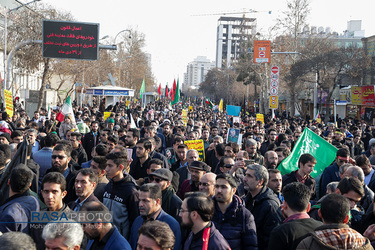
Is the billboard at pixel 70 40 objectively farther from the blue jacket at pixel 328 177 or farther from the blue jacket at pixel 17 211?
the blue jacket at pixel 17 211

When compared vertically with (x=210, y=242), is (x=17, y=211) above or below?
above

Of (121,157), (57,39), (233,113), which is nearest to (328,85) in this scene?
(233,113)

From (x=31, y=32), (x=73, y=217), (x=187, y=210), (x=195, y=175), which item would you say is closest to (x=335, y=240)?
(x=187, y=210)

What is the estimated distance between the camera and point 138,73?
2331 inches

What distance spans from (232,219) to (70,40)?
15122 mm

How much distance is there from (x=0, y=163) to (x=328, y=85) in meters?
30.5

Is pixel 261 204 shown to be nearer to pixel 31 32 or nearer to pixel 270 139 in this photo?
pixel 270 139

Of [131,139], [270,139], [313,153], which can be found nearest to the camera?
[313,153]

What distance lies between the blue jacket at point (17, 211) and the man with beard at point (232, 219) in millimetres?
1801

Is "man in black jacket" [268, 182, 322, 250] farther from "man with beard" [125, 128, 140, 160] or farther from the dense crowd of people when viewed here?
"man with beard" [125, 128, 140, 160]

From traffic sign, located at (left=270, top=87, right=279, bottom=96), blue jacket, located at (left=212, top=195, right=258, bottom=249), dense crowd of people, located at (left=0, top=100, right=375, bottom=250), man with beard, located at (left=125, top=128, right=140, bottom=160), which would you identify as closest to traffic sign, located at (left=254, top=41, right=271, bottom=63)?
traffic sign, located at (left=270, top=87, right=279, bottom=96)

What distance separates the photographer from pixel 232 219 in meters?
4.40

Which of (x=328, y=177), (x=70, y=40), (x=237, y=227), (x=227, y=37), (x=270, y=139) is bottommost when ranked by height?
(x=237, y=227)

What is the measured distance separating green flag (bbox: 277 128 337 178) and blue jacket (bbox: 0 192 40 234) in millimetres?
4800
